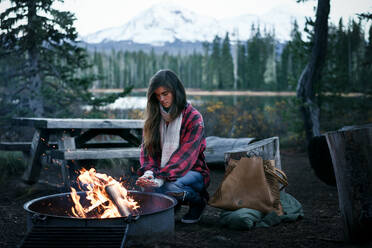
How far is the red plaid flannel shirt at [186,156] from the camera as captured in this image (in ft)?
12.1

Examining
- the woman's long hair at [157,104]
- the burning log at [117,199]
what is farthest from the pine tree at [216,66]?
the burning log at [117,199]

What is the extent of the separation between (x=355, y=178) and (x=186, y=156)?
4.90 feet

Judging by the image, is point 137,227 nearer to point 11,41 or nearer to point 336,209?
point 336,209

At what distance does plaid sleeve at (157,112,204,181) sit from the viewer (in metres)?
3.68

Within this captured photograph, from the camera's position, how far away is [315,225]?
3.79m

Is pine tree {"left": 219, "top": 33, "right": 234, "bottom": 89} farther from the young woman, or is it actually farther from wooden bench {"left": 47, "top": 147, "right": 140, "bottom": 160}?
the young woman

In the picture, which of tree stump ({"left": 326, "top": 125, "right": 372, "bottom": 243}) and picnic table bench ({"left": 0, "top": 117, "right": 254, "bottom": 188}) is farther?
picnic table bench ({"left": 0, "top": 117, "right": 254, "bottom": 188})

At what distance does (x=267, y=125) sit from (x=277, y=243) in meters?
9.67

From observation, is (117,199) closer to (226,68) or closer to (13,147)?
(13,147)

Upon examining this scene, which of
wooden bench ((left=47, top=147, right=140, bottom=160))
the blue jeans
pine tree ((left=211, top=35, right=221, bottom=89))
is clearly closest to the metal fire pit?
the blue jeans

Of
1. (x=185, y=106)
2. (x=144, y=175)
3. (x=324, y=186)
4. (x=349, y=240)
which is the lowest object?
(x=324, y=186)

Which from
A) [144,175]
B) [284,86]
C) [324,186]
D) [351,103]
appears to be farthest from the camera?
[284,86]

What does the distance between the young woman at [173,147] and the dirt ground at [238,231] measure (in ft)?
1.22

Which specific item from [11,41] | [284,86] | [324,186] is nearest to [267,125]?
[324,186]
